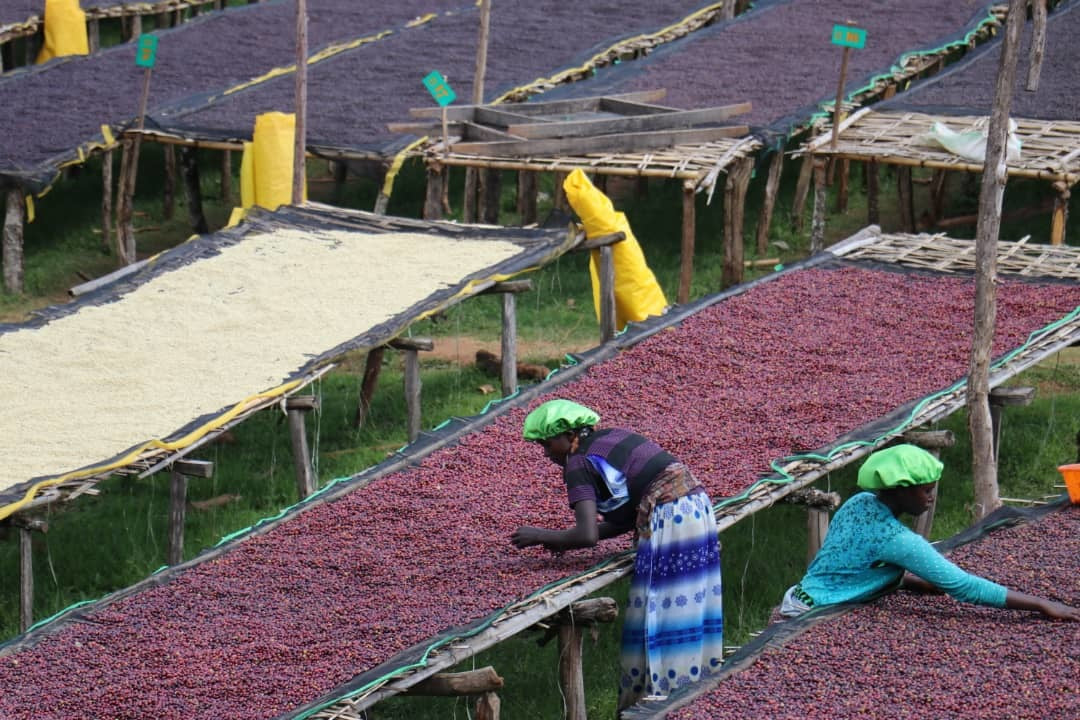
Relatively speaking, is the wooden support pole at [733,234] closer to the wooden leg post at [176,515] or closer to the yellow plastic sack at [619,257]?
the yellow plastic sack at [619,257]

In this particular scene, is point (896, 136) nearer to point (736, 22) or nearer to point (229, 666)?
point (736, 22)

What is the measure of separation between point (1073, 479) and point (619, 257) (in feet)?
12.5

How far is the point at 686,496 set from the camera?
18.1ft

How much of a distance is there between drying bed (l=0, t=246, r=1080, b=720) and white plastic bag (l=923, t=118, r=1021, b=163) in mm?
1481

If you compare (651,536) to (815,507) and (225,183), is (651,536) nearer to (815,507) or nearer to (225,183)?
(815,507)

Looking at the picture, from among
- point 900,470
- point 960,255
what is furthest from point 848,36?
point 900,470

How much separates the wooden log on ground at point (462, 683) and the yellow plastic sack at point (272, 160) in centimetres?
610

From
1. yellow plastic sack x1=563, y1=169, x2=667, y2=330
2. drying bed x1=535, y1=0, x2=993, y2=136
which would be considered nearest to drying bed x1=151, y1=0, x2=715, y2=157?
drying bed x1=535, y1=0, x2=993, y2=136

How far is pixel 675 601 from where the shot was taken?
557cm

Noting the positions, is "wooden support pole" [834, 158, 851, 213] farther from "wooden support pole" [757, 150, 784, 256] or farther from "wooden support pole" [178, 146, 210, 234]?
"wooden support pole" [178, 146, 210, 234]

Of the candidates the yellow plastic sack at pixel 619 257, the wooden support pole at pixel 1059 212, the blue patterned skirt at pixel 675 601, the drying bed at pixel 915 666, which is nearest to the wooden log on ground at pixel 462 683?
the drying bed at pixel 915 666

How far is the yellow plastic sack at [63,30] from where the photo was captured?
14.4m

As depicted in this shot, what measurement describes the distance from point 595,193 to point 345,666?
14.8 feet

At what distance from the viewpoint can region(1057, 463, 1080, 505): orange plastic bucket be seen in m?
6.00
